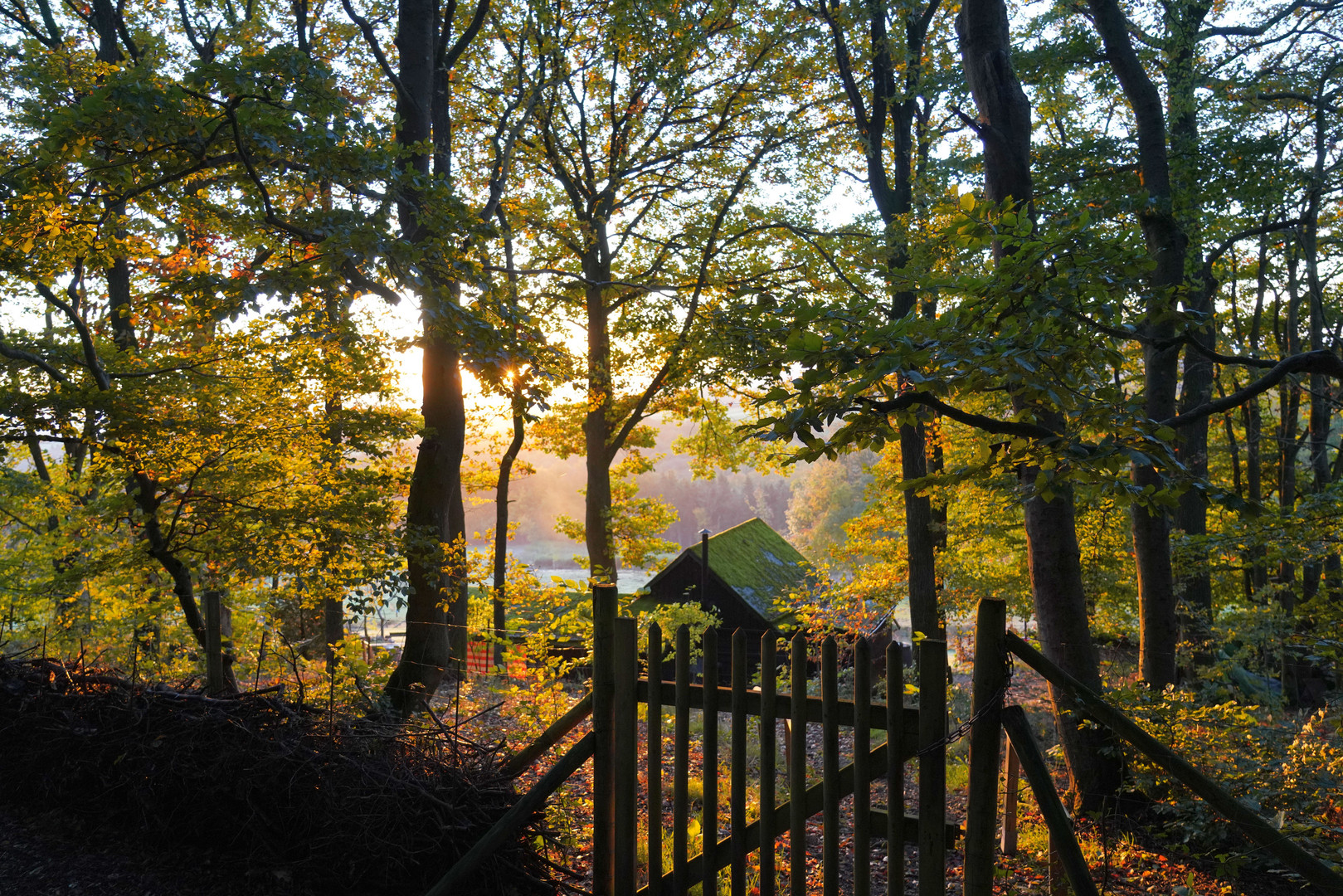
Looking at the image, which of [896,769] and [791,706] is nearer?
[896,769]

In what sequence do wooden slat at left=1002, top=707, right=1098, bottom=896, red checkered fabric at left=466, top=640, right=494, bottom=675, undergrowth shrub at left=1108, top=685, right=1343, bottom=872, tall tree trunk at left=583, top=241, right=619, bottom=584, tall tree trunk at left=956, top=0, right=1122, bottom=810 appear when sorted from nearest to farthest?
wooden slat at left=1002, top=707, right=1098, bottom=896, undergrowth shrub at left=1108, top=685, right=1343, bottom=872, tall tree trunk at left=956, top=0, right=1122, bottom=810, red checkered fabric at left=466, top=640, right=494, bottom=675, tall tree trunk at left=583, top=241, right=619, bottom=584

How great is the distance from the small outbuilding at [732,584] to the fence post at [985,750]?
15924mm

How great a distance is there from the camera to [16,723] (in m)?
5.12

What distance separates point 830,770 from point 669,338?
13.6 metres

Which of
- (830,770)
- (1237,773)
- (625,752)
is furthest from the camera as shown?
(1237,773)

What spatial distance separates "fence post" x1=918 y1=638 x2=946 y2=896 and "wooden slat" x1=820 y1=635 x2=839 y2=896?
36 centimetres

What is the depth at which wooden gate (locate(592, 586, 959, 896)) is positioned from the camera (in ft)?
10.7

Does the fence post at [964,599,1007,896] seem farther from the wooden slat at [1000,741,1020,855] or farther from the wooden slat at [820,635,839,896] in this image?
the wooden slat at [1000,741,1020,855]

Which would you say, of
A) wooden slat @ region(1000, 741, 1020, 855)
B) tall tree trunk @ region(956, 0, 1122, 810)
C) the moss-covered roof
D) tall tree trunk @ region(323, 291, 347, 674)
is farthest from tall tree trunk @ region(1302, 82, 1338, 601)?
tall tree trunk @ region(323, 291, 347, 674)

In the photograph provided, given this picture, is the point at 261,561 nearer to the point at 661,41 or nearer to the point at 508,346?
the point at 508,346

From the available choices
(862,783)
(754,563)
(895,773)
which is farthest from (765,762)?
(754,563)

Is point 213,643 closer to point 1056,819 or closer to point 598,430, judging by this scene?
point 1056,819

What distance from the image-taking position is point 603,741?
419 cm

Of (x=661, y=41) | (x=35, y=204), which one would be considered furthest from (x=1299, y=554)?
(x=661, y=41)
